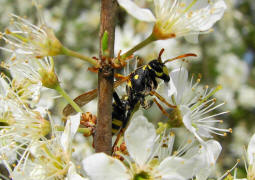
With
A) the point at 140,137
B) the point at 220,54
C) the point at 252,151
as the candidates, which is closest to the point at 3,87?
the point at 140,137

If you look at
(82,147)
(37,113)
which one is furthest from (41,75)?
(82,147)

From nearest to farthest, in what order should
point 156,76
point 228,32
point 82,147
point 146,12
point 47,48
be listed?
point 146,12 < point 47,48 < point 156,76 < point 82,147 < point 228,32

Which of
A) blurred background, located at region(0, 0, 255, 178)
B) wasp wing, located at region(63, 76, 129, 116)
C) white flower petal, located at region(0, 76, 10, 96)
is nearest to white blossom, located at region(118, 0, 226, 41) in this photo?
wasp wing, located at region(63, 76, 129, 116)

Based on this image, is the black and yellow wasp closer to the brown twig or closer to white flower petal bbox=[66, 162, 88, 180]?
the brown twig

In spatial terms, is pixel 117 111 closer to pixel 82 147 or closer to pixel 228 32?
pixel 82 147

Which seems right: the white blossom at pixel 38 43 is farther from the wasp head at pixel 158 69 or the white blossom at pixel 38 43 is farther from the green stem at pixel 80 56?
the wasp head at pixel 158 69

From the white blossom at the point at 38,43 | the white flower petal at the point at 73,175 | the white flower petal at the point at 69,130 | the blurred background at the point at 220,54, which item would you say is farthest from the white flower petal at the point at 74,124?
the blurred background at the point at 220,54

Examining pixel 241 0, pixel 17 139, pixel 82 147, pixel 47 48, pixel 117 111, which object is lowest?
pixel 82 147
